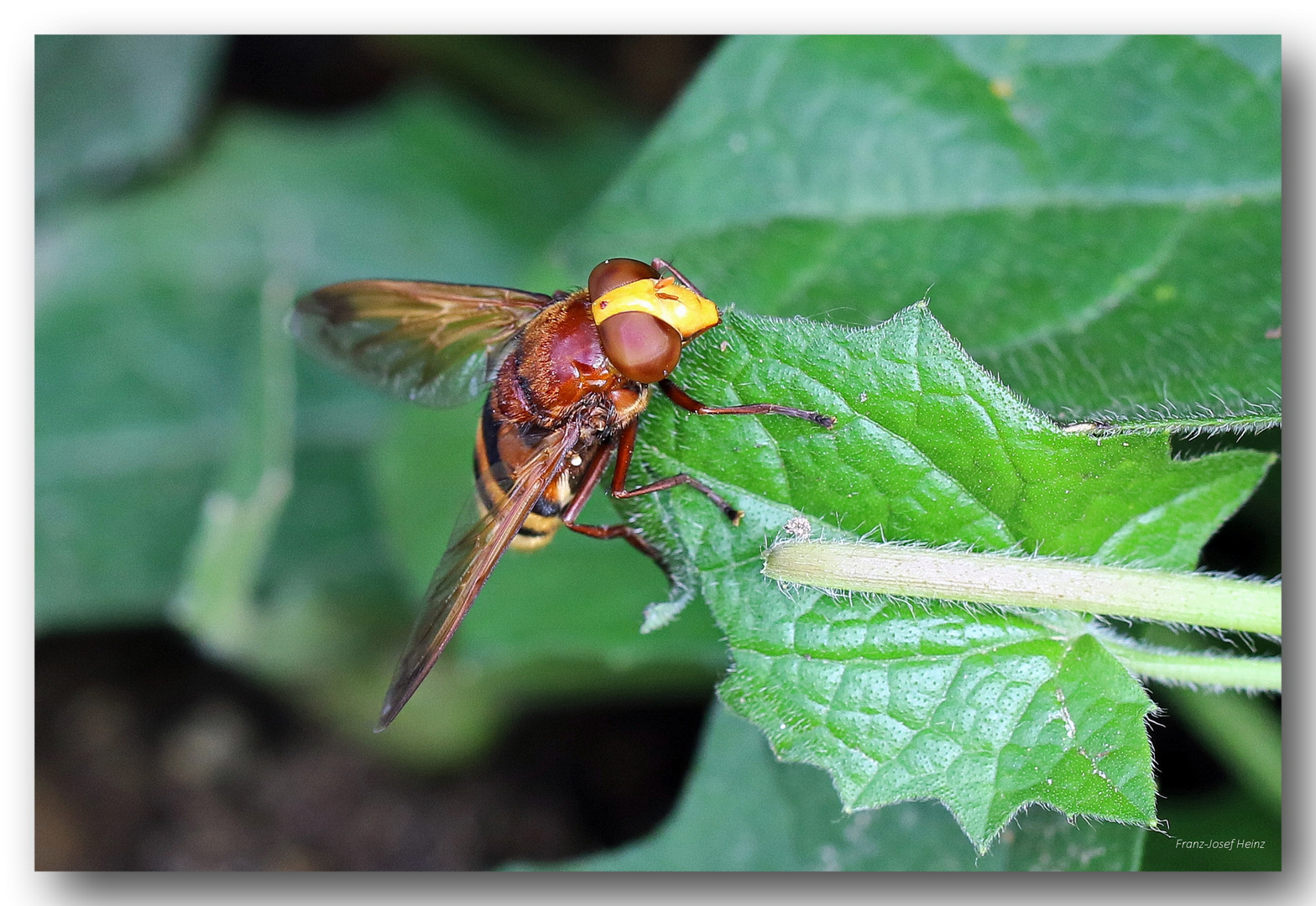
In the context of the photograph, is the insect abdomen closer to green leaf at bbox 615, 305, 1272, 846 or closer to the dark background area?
green leaf at bbox 615, 305, 1272, 846

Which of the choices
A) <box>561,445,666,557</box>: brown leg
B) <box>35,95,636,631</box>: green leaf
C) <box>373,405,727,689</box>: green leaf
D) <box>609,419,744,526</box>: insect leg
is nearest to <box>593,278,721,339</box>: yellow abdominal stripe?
<box>609,419,744,526</box>: insect leg

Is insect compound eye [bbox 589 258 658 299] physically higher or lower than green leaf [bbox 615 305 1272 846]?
higher

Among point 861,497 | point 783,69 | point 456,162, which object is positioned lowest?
point 861,497

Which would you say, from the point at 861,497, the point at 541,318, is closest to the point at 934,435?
the point at 861,497

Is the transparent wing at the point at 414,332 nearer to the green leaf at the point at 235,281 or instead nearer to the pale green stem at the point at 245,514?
the pale green stem at the point at 245,514

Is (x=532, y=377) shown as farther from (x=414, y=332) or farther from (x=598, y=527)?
(x=414, y=332)

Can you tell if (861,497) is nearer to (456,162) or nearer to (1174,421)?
(1174,421)

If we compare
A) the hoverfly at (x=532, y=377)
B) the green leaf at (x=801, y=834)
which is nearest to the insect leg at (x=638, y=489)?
the hoverfly at (x=532, y=377)
